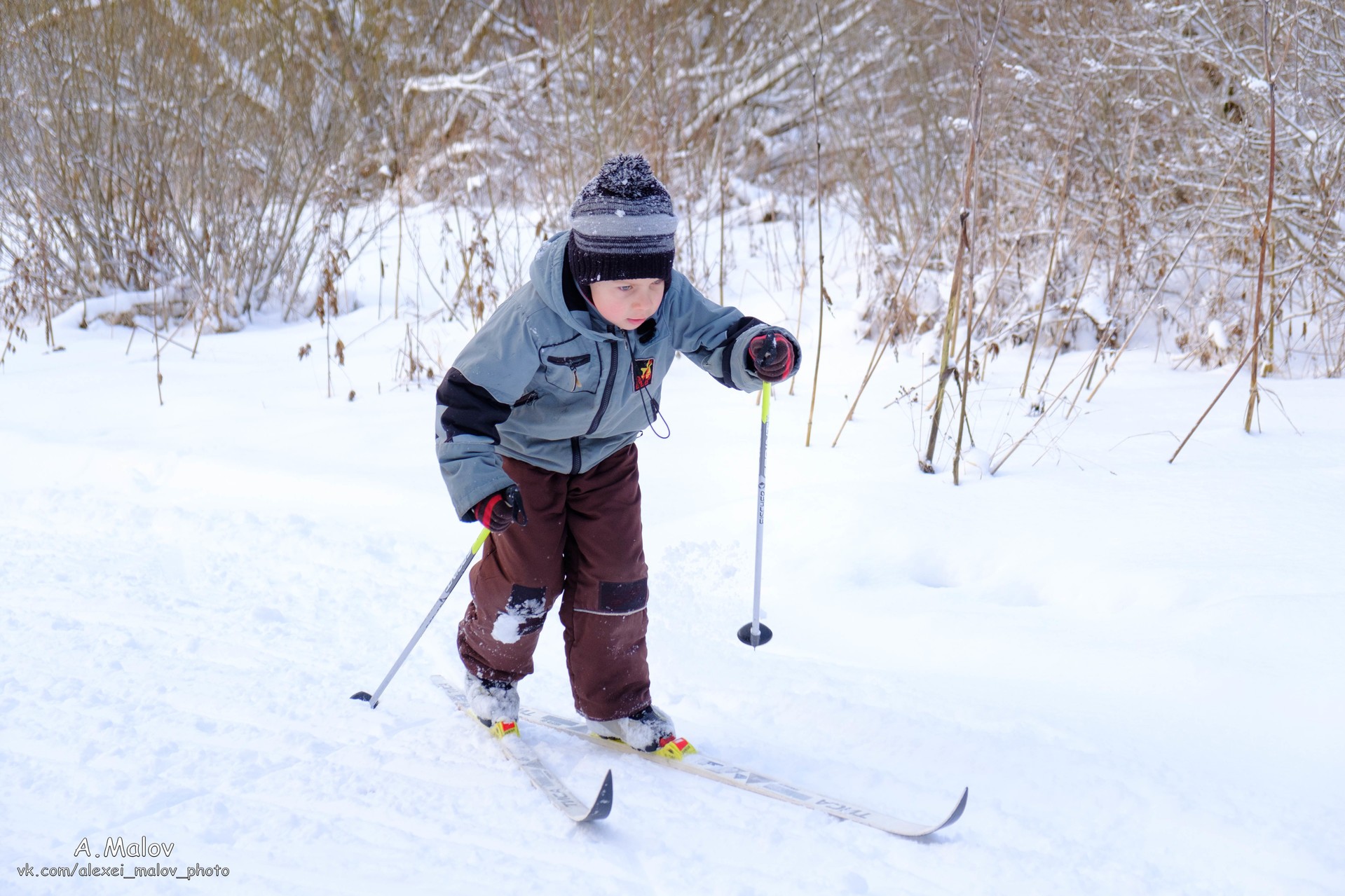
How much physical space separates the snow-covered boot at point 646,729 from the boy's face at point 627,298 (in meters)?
0.91

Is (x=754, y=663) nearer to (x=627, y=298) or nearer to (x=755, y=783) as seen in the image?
(x=755, y=783)

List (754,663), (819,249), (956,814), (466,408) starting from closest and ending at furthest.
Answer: (956,814)
(466,408)
(754,663)
(819,249)

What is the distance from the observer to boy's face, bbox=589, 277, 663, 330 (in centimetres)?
200

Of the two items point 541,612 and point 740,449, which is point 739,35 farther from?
point 541,612

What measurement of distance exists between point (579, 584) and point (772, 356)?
694 mm

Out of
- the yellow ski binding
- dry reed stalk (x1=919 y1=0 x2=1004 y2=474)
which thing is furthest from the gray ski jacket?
dry reed stalk (x1=919 y1=0 x2=1004 y2=474)


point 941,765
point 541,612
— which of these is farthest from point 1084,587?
point 541,612

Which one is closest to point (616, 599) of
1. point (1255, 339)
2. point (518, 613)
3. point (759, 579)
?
point (518, 613)

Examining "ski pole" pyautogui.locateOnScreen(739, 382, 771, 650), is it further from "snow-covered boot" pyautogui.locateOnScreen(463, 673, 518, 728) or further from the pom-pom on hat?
"snow-covered boot" pyautogui.locateOnScreen(463, 673, 518, 728)

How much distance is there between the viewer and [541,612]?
227 centimetres

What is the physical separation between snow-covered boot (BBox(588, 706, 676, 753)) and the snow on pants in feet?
0.08

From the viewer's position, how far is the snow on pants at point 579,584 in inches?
87.2

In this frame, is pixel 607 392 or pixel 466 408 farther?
pixel 607 392

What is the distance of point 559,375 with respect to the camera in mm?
2049
